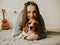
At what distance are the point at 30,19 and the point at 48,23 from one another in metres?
0.57

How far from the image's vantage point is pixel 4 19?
221 centimetres

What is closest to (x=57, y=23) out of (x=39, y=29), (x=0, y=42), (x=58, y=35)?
(x=58, y=35)

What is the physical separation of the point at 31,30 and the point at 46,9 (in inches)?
24.5

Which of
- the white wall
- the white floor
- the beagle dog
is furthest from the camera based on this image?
the white wall

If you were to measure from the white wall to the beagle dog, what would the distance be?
54 cm

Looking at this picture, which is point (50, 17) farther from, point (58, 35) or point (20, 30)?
point (20, 30)

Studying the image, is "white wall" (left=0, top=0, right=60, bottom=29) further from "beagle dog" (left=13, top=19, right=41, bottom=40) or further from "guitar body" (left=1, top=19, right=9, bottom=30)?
"beagle dog" (left=13, top=19, right=41, bottom=40)

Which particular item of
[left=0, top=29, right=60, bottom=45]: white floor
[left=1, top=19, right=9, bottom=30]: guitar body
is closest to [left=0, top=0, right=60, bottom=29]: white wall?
[left=1, top=19, right=9, bottom=30]: guitar body

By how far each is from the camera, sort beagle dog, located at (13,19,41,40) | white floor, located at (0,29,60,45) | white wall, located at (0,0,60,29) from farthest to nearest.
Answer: white wall, located at (0,0,60,29), beagle dog, located at (13,19,41,40), white floor, located at (0,29,60,45)

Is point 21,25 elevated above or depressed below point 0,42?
above

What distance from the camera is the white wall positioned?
2.15m

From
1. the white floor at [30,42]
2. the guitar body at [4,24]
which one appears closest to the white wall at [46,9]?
the guitar body at [4,24]

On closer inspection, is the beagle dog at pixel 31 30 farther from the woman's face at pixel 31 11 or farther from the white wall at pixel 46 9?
the white wall at pixel 46 9

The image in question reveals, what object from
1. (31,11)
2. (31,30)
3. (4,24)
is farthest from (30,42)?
(4,24)
